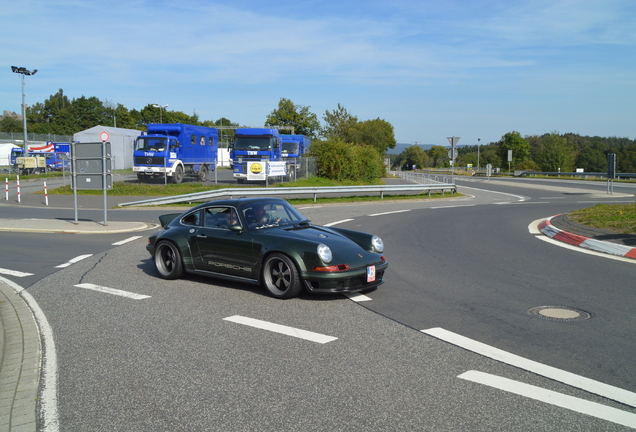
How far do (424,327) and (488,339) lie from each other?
73 centimetres

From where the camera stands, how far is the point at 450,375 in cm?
480

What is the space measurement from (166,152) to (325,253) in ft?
86.1

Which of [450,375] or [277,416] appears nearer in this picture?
[277,416]

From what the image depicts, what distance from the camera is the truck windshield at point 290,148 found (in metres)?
40.5

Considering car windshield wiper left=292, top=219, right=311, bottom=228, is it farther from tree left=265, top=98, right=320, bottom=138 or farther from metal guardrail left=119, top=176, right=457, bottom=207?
tree left=265, top=98, right=320, bottom=138

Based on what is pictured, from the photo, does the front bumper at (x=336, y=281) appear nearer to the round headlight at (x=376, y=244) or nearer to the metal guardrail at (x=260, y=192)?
the round headlight at (x=376, y=244)

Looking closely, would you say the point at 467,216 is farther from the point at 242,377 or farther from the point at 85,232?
the point at 242,377

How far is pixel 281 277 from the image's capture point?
762 centimetres

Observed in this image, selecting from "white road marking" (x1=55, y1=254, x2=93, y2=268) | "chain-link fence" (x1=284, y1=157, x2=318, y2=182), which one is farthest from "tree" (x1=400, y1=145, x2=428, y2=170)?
"white road marking" (x1=55, y1=254, x2=93, y2=268)

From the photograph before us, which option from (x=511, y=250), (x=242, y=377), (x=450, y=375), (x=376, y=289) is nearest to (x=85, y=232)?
(x=376, y=289)

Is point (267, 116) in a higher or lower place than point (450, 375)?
higher

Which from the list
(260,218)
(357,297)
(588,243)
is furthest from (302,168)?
(357,297)

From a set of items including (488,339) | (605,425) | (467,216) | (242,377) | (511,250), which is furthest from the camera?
(467,216)

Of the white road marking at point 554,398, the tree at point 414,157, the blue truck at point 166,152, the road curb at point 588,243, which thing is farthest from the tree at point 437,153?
the white road marking at point 554,398
